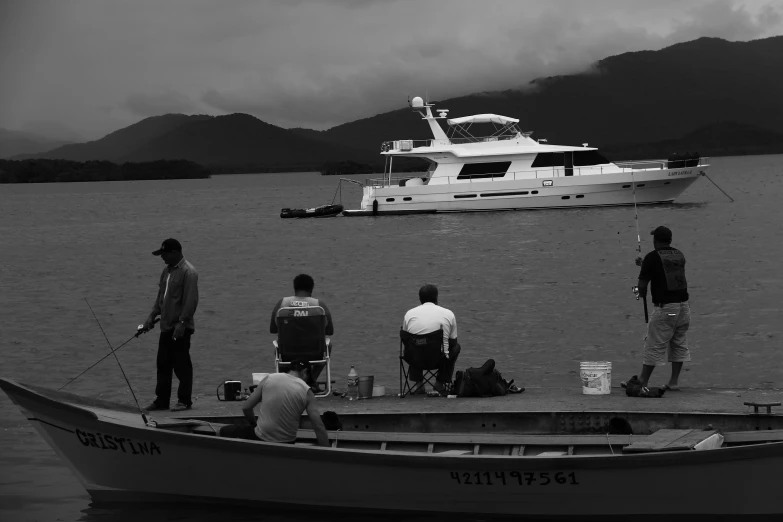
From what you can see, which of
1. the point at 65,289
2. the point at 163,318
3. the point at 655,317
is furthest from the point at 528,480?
the point at 65,289

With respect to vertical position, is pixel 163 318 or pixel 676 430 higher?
pixel 163 318

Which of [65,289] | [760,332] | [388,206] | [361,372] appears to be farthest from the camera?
[388,206]

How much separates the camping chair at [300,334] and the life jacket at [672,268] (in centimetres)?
341

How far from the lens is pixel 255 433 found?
9406 mm

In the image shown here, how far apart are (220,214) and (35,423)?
68.2 metres

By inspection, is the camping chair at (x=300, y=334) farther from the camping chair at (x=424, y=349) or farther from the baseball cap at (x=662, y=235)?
the baseball cap at (x=662, y=235)

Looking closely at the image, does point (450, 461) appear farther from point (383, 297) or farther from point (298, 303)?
point (383, 297)

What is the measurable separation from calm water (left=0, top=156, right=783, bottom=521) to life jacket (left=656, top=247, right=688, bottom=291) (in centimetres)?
444

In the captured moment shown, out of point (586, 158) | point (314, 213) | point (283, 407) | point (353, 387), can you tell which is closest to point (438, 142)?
point (586, 158)

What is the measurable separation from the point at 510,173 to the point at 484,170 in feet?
4.04

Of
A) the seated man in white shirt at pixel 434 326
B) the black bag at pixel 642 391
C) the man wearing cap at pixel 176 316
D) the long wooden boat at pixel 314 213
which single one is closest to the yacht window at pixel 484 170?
the long wooden boat at pixel 314 213

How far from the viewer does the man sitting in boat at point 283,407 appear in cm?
899

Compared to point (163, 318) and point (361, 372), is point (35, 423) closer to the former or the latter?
point (163, 318)

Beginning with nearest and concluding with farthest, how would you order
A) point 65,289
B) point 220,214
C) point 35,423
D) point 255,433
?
point 255,433 → point 35,423 → point 65,289 → point 220,214
